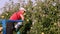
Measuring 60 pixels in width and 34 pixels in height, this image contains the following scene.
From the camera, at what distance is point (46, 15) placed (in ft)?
18.4

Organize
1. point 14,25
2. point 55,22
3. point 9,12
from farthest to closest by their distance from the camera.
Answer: point 9,12 < point 14,25 < point 55,22

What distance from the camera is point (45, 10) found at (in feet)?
18.9

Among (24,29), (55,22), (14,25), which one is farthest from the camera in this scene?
(24,29)

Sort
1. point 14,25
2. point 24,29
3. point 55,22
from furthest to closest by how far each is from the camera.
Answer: point 24,29
point 14,25
point 55,22

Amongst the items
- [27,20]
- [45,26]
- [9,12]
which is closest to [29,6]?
[27,20]

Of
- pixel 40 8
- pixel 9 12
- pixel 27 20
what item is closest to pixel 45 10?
pixel 40 8

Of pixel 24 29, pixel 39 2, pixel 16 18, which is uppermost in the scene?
pixel 39 2

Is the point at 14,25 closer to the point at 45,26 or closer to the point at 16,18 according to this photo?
the point at 16,18

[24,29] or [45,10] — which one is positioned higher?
[45,10]

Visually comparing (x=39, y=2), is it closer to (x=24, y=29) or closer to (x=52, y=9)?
(x=52, y=9)

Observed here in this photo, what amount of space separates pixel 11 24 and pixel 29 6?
845 millimetres

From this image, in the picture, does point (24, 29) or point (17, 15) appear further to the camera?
point (24, 29)

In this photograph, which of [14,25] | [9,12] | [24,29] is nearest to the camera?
[14,25]

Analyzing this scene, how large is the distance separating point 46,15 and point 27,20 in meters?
0.60
